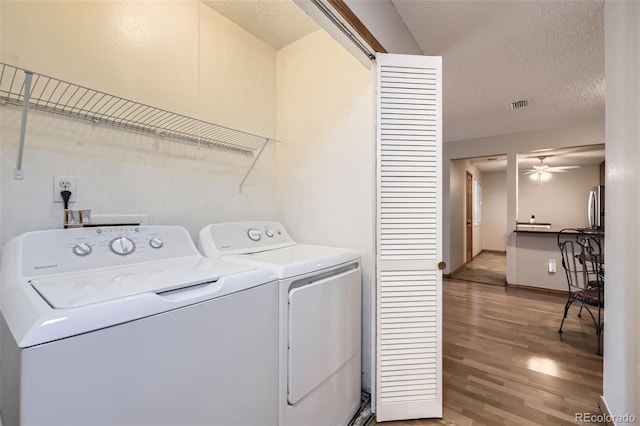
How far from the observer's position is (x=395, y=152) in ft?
4.76

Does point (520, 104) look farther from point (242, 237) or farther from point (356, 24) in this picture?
point (242, 237)

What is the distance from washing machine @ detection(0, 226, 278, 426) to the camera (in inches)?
22.1

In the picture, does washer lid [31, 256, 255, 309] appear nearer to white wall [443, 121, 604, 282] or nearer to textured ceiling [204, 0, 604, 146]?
textured ceiling [204, 0, 604, 146]

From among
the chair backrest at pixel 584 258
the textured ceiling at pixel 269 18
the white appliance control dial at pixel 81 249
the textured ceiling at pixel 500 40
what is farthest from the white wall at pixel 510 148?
the white appliance control dial at pixel 81 249

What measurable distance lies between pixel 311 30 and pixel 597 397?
2.94 metres

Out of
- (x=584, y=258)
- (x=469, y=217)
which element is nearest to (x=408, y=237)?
(x=584, y=258)

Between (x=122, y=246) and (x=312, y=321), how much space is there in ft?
2.74

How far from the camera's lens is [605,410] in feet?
4.84

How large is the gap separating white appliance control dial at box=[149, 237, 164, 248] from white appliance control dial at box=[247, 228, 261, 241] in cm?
47

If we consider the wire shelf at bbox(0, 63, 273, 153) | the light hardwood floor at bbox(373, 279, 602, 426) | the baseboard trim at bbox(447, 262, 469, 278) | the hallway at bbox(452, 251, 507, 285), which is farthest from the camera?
the baseboard trim at bbox(447, 262, 469, 278)

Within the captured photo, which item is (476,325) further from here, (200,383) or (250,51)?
(250,51)

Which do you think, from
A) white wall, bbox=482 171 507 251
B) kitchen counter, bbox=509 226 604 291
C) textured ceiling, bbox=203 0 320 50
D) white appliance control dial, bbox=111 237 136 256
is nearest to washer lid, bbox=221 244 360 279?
white appliance control dial, bbox=111 237 136 256

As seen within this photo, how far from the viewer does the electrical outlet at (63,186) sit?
3.68ft

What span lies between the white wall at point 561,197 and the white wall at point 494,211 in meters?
0.40
